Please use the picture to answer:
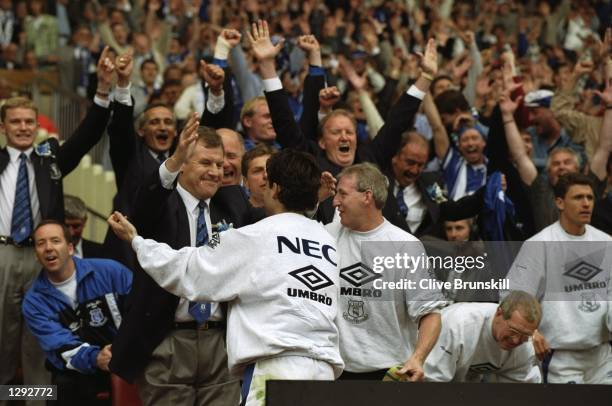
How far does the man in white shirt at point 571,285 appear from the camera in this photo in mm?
7836

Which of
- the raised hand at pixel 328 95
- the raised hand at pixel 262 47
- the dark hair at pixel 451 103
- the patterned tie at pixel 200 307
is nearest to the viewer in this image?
the patterned tie at pixel 200 307

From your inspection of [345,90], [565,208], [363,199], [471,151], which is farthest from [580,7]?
[363,199]

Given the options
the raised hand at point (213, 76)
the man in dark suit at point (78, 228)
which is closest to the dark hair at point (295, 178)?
the raised hand at point (213, 76)

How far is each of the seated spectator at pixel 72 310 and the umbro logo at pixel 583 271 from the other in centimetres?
291

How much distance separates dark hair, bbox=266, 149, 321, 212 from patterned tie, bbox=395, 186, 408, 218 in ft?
10.7

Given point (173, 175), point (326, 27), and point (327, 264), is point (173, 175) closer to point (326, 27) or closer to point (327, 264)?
point (327, 264)

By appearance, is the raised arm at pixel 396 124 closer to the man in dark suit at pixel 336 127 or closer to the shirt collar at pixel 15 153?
the man in dark suit at pixel 336 127

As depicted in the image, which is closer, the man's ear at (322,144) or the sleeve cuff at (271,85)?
the sleeve cuff at (271,85)

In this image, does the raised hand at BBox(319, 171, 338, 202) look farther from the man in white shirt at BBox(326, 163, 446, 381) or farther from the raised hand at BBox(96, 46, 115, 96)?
the raised hand at BBox(96, 46, 115, 96)

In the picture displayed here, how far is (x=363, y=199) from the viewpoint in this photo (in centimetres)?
693

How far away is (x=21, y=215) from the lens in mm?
8797

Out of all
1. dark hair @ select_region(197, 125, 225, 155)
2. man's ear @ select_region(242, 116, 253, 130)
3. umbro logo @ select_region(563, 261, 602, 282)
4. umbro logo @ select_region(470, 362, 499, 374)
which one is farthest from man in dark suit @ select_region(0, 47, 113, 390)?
umbro logo @ select_region(563, 261, 602, 282)

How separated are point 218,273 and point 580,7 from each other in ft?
53.3

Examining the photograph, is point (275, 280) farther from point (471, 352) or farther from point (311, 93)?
point (311, 93)
